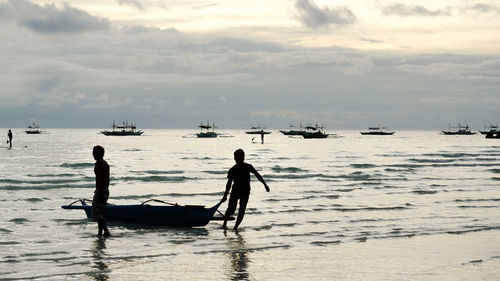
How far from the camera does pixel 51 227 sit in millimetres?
13922

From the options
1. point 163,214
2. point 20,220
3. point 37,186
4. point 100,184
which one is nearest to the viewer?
point 100,184

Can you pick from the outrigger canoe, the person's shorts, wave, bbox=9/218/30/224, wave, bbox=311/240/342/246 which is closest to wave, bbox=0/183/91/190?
wave, bbox=9/218/30/224

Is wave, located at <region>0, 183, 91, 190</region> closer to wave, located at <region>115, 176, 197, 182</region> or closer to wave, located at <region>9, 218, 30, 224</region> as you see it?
wave, located at <region>115, 176, 197, 182</region>

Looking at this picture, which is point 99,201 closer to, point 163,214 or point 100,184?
point 100,184

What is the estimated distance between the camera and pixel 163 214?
1384 centimetres

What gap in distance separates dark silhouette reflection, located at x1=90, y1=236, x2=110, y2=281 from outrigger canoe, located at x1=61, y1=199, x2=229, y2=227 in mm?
1894

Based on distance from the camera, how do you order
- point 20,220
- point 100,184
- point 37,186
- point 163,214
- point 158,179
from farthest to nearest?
1. point 158,179
2. point 37,186
3. point 20,220
4. point 163,214
5. point 100,184

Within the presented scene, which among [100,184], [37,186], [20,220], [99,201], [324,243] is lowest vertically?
[37,186]

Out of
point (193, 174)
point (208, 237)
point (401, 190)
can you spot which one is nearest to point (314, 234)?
point (208, 237)

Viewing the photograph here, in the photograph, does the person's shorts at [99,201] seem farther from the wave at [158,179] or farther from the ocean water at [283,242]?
the wave at [158,179]

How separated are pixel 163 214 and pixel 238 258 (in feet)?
14.4

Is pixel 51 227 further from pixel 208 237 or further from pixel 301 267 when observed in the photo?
pixel 301 267

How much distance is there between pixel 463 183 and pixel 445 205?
10568 mm

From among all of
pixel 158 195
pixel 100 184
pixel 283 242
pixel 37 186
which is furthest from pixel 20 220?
pixel 37 186
